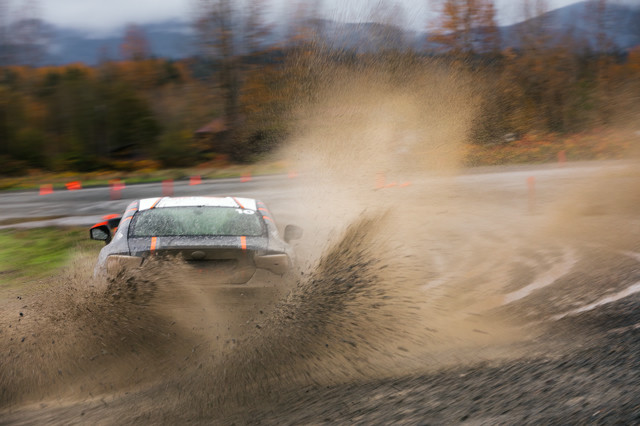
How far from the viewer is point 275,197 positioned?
20.7 metres

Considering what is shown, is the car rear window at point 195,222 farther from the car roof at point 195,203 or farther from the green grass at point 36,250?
the green grass at point 36,250

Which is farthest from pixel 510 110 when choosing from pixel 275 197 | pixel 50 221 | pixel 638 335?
pixel 638 335

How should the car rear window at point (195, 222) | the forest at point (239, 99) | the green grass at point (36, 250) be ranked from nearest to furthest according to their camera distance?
1. the car rear window at point (195, 222)
2. the green grass at point (36, 250)
3. the forest at point (239, 99)

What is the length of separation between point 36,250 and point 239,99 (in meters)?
30.0

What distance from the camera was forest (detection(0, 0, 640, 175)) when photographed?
35.5 metres

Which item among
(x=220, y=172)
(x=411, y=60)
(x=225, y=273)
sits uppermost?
(x=411, y=60)

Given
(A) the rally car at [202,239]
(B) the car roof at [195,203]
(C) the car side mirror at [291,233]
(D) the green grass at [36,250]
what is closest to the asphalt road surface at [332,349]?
(A) the rally car at [202,239]

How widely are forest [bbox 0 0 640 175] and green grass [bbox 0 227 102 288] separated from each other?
16655mm

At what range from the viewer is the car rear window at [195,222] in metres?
6.10

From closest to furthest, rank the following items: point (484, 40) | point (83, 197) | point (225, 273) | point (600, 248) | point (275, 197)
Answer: point (225, 273)
point (600, 248)
point (275, 197)
point (83, 197)
point (484, 40)

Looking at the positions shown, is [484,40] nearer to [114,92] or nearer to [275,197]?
[275,197]

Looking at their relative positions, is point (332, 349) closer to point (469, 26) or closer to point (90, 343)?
point (90, 343)

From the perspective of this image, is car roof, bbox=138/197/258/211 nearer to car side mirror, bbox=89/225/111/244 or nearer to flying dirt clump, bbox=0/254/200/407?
car side mirror, bbox=89/225/111/244

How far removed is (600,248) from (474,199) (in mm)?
9032
